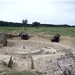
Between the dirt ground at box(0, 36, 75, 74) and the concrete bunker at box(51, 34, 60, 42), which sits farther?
the concrete bunker at box(51, 34, 60, 42)

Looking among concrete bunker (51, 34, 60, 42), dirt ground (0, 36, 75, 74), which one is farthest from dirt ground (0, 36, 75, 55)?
concrete bunker (51, 34, 60, 42)

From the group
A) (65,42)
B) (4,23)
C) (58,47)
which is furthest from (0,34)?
(4,23)

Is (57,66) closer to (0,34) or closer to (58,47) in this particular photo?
(58,47)

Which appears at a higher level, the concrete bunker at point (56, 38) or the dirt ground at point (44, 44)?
the concrete bunker at point (56, 38)

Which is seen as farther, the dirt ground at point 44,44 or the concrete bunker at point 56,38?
the concrete bunker at point 56,38

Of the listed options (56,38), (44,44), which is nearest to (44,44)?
(44,44)

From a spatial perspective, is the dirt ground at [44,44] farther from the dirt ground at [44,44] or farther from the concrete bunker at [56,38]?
the concrete bunker at [56,38]

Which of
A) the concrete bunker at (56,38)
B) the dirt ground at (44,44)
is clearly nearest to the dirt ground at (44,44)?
the dirt ground at (44,44)

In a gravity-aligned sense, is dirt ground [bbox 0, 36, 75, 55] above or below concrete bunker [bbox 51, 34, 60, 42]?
below

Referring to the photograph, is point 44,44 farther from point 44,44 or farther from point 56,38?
point 56,38

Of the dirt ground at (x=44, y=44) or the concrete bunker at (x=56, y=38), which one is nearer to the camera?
the dirt ground at (x=44, y=44)

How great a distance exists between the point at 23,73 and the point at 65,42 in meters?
12.9

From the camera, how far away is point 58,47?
56.9 ft

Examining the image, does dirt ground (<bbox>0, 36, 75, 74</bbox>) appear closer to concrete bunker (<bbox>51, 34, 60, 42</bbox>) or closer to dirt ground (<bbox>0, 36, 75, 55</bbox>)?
dirt ground (<bbox>0, 36, 75, 55</bbox>)
